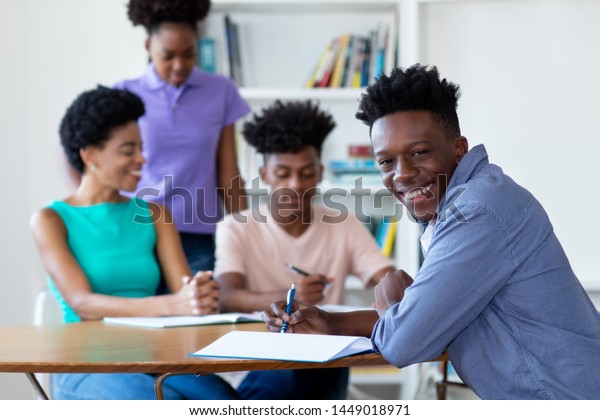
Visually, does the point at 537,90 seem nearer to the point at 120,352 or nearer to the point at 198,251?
the point at 198,251

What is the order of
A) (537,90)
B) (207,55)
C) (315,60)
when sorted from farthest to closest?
(315,60) < (207,55) < (537,90)

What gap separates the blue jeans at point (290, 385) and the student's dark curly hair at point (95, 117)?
871 millimetres

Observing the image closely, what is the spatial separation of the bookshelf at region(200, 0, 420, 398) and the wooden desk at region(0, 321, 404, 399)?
1.87 meters

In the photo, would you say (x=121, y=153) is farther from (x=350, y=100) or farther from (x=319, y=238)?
(x=350, y=100)

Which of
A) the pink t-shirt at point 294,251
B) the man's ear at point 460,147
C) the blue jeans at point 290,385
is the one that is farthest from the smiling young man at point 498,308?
the pink t-shirt at point 294,251

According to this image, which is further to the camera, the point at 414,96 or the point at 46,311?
the point at 46,311

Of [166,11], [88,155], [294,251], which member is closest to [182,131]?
[166,11]

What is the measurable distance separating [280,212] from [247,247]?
6.5 inches

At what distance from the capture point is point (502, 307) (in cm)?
140

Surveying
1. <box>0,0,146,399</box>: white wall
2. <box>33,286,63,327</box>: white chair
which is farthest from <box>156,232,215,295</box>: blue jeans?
<box>0,0,146,399</box>: white wall

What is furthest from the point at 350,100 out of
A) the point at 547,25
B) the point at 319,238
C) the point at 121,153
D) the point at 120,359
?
the point at 120,359

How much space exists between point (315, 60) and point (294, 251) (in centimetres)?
143

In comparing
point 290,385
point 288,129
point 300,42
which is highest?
point 300,42

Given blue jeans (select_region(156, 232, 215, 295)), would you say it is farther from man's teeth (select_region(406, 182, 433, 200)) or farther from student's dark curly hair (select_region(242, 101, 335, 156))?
man's teeth (select_region(406, 182, 433, 200))
